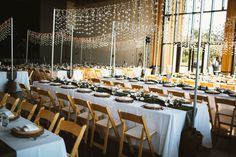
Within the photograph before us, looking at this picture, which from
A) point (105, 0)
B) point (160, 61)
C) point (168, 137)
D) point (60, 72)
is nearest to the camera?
point (168, 137)

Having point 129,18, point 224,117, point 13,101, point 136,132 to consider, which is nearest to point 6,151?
point 13,101

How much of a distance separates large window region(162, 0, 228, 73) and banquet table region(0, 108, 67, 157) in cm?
1232

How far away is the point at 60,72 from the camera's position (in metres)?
11.9

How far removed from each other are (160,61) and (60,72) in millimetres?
Result: 9169

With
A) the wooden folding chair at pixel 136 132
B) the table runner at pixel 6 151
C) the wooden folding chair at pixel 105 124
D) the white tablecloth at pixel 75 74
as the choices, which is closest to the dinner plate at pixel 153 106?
the wooden folding chair at pixel 136 132

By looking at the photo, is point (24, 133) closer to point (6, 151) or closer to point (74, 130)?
point (6, 151)

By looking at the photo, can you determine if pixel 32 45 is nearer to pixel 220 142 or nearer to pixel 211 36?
pixel 211 36

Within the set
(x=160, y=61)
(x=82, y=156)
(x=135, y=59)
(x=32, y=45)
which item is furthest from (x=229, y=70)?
(x=32, y=45)

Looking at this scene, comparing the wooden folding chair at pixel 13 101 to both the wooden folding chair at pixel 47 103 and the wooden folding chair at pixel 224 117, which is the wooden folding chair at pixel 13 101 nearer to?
the wooden folding chair at pixel 47 103

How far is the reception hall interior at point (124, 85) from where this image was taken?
4.04m

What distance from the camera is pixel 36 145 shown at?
2.60m

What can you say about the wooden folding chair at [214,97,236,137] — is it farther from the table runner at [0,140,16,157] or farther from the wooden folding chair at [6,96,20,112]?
the table runner at [0,140,16,157]

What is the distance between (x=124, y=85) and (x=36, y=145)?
5.78 m

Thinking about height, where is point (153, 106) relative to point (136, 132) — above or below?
above
